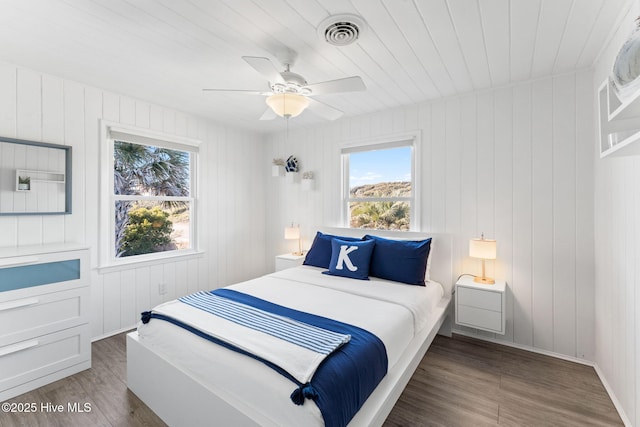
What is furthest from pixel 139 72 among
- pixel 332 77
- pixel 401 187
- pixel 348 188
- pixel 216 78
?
pixel 401 187

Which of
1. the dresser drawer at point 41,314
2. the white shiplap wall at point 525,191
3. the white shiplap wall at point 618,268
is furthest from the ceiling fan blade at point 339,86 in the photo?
the dresser drawer at point 41,314

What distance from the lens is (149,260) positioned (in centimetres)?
326

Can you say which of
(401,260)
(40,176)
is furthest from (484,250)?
(40,176)

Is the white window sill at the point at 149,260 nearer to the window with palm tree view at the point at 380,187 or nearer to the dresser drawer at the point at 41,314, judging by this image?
the dresser drawer at the point at 41,314

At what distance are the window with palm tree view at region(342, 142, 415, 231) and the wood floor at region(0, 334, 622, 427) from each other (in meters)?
1.55

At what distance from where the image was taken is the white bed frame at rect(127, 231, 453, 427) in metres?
1.39

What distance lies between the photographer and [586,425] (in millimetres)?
1757

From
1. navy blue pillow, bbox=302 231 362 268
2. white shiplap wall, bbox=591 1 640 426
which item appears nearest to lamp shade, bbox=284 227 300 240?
navy blue pillow, bbox=302 231 362 268

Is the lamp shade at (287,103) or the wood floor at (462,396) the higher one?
the lamp shade at (287,103)

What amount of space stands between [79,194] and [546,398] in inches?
164

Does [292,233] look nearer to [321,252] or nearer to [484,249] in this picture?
[321,252]

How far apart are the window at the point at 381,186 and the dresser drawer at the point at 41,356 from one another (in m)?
2.88

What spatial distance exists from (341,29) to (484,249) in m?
2.16

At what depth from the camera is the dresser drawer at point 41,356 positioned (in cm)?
200
